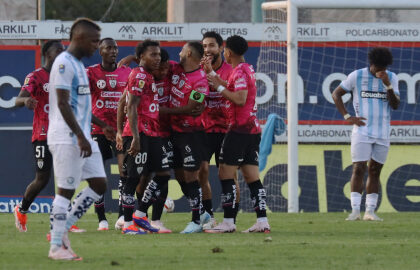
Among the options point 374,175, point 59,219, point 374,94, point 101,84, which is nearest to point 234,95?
point 101,84

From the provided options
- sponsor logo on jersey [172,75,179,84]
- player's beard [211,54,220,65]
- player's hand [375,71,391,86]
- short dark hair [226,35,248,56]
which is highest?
short dark hair [226,35,248,56]

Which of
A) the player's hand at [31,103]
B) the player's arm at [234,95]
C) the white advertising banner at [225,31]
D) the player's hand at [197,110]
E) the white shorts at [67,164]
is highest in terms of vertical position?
the white advertising banner at [225,31]

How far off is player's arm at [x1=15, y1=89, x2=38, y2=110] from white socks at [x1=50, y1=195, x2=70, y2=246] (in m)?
2.46

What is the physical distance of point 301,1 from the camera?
16.0 metres

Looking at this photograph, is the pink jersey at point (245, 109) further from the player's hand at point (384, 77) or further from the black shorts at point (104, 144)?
the player's hand at point (384, 77)

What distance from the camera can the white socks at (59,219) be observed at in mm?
8281

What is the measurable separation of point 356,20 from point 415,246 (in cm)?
881

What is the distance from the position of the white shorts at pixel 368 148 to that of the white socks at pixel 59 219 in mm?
6125

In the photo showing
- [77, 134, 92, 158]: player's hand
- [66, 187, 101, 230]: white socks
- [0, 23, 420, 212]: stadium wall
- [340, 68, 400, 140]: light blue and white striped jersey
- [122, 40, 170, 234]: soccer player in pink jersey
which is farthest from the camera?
[0, 23, 420, 212]: stadium wall

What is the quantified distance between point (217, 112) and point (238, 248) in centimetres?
302

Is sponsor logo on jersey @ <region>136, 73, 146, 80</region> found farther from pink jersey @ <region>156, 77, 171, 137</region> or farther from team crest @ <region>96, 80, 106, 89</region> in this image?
team crest @ <region>96, 80, 106, 89</region>

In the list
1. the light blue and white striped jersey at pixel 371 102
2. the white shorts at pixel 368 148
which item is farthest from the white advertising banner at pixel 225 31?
the white shorts at pixel 368 148

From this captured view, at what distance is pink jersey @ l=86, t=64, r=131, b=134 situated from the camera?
488 inches

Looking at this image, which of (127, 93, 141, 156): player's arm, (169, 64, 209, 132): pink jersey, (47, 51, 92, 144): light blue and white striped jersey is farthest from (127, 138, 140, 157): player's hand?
(47, 51, 92, 144): light blue and white striped jersey
